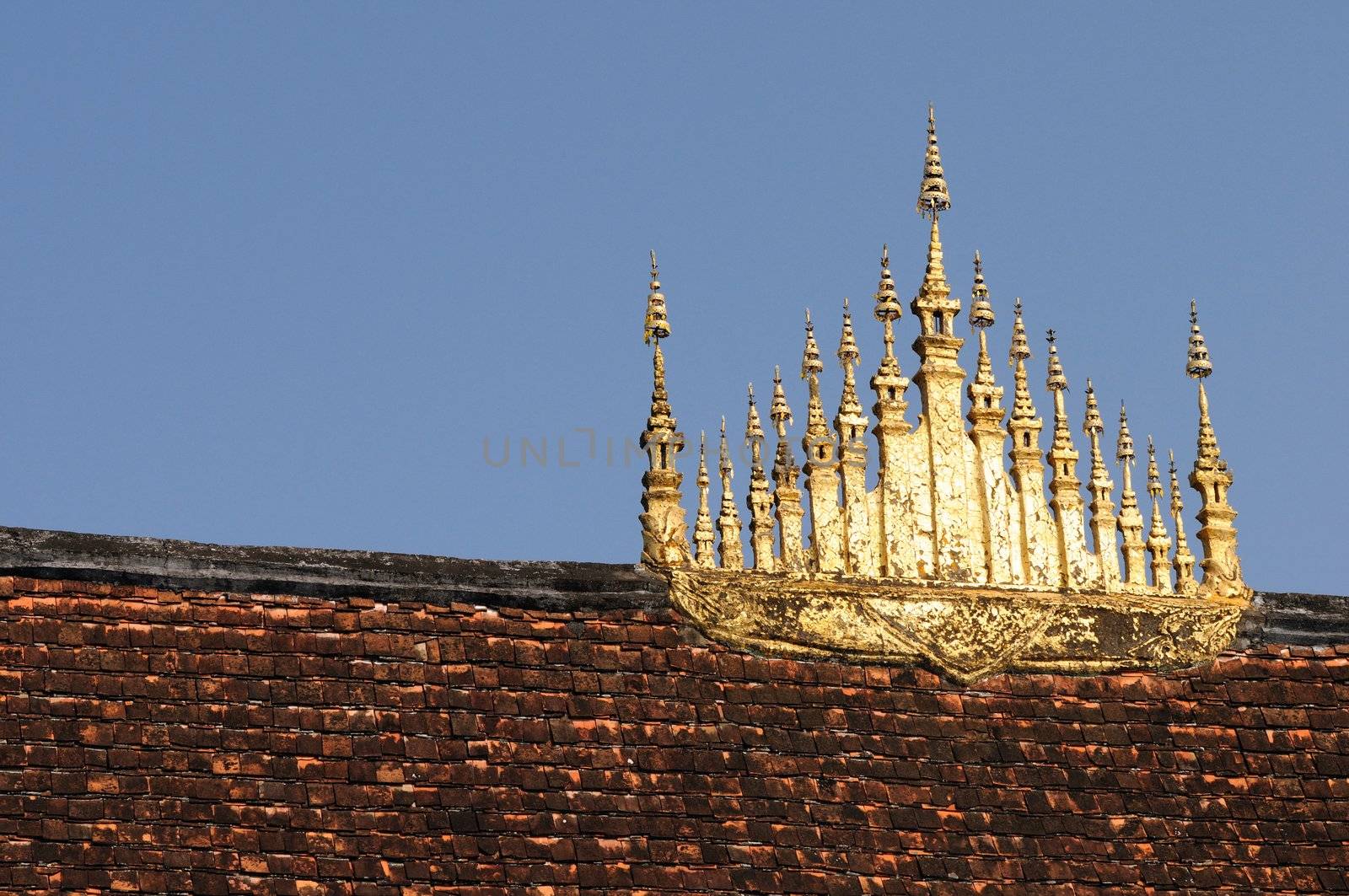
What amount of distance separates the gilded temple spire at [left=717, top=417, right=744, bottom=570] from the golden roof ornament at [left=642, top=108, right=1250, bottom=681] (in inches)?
0.7

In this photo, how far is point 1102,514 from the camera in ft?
62.0

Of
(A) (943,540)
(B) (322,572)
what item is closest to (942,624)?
(A) (943,540)

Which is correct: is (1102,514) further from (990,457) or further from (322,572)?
(322,572)

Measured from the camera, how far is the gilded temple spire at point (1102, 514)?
18672mm

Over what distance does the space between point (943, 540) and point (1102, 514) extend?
1.44 metres

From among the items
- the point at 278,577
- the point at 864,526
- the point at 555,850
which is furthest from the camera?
the point at 864,526

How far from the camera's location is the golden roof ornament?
17.9 meters

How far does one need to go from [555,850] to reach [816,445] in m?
4.33

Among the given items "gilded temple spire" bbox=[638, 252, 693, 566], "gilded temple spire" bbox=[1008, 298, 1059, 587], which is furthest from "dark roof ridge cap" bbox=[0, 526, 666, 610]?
"gilded temple spire" bbox=[1008, 298, 1059, 587]

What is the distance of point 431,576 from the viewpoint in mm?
17500

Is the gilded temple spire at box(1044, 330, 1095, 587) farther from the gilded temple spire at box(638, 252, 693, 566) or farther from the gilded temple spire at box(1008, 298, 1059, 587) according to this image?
the gilded temple spire at box(638, 252, 693, 566)

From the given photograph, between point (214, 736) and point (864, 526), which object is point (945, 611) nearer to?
point (864, 526)

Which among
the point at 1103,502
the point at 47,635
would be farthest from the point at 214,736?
the point at 1103,502

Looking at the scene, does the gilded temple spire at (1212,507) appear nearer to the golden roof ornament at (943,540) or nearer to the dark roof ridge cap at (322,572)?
the golden roof ornament at (943,540)
